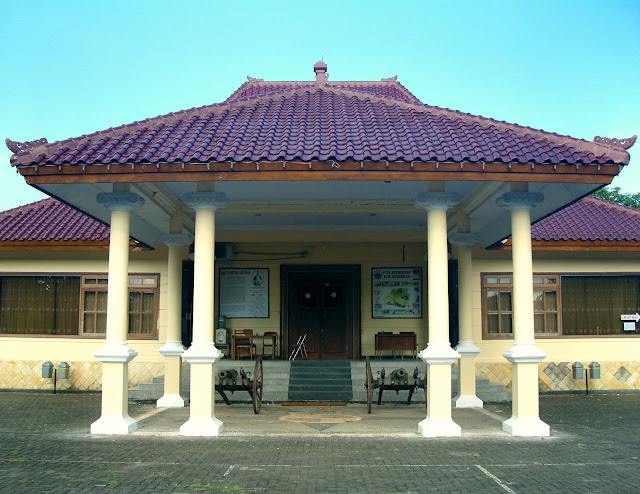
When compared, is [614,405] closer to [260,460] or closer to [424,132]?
[424,132]

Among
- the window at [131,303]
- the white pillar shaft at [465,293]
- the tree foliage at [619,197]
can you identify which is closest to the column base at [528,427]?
the white pillar shaft at [465,293]

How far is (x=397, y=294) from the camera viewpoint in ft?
50.2

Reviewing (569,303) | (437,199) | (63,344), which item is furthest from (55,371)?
(569,303)

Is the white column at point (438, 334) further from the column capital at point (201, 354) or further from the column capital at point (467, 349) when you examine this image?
the column capital at point (467, 349)

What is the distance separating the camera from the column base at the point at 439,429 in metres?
8.35

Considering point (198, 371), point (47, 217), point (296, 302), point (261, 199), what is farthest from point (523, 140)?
point (47, 217)

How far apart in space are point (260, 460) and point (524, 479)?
8.79ft

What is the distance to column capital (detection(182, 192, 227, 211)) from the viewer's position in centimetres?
892

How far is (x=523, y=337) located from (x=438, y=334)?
3.70ft

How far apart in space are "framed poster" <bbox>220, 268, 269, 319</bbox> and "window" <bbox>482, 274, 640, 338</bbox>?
4.96 metres

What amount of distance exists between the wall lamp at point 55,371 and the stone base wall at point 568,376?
8959 millimetres

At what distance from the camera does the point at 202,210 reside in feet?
29.5

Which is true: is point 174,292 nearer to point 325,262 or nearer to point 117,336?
point 117,336

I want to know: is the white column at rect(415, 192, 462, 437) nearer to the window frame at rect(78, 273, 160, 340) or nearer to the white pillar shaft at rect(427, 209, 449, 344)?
the white pillar shaft at rect(427, 209, 449, 344)
